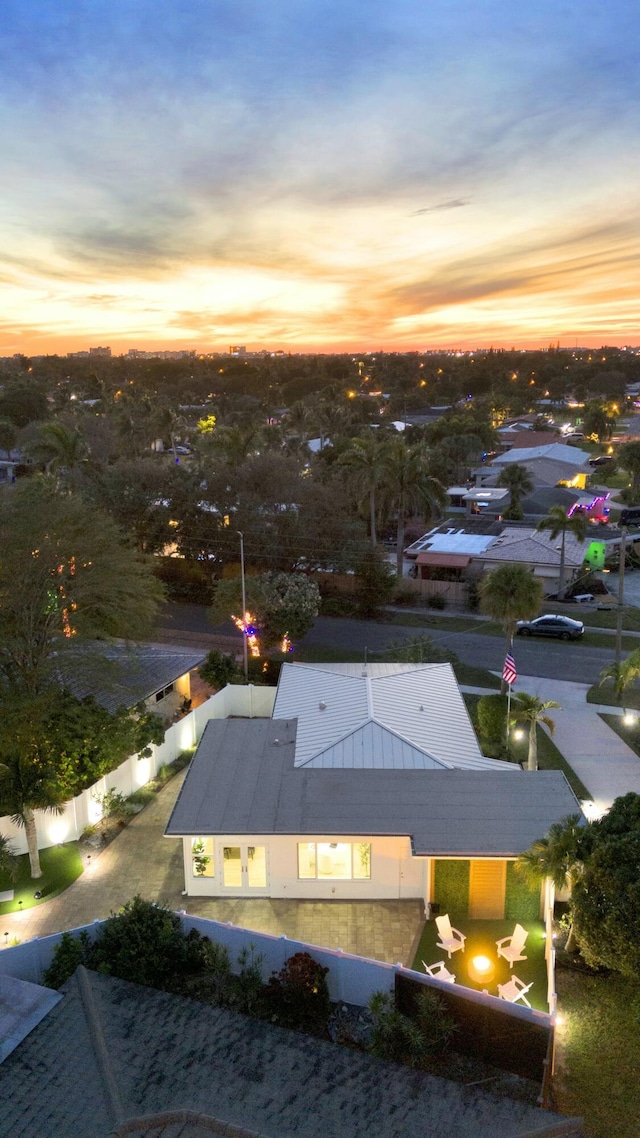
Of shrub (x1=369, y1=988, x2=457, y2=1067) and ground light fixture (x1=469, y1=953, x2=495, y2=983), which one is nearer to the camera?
shrub (x1=369, y1=988, x2=457, y2=1067)

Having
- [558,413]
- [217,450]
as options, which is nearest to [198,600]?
[217,450]

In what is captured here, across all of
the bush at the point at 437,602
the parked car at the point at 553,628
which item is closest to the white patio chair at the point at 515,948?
the parked car at the point at 553,628

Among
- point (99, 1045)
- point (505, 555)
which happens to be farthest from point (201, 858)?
point (505, 555)

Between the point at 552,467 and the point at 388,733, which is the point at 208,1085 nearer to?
the point at 388,733

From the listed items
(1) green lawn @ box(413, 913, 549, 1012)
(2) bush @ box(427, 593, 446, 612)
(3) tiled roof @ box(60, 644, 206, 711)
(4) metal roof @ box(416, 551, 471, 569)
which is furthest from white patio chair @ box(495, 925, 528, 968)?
(4) metal roof @ box(416, 551, 471, 569)

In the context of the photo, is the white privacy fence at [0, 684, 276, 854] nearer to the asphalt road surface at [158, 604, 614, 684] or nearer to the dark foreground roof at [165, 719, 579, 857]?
the dark foreground roof at [165, 719, 579, 857]

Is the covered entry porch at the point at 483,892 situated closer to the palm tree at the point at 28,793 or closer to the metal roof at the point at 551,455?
the palm tree at the point at 28,793
